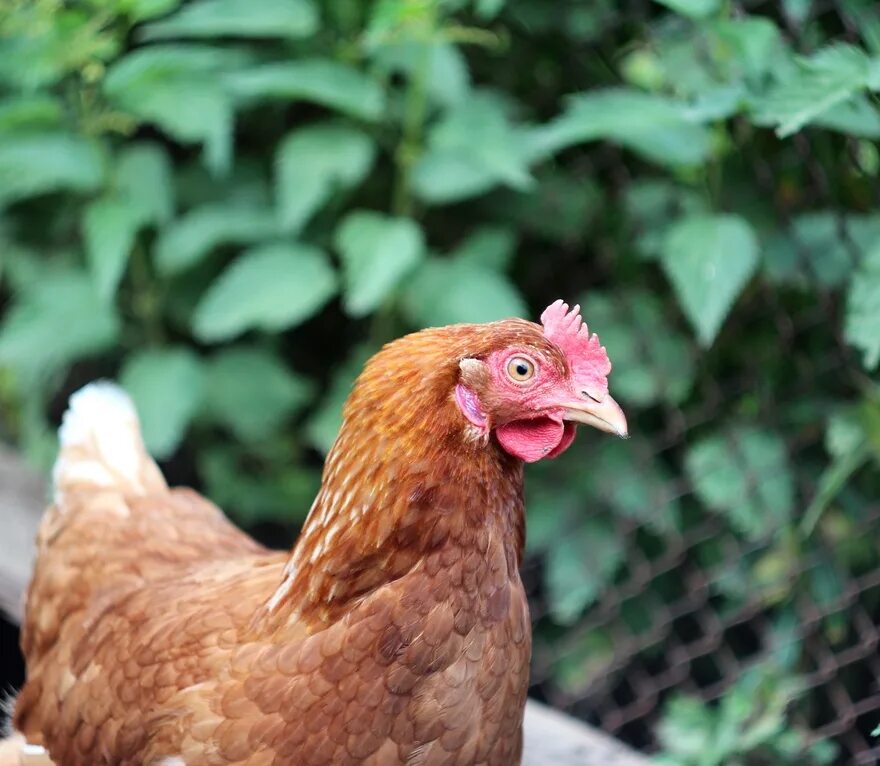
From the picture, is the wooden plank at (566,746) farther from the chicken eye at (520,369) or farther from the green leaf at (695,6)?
the green leaf at (695,6)

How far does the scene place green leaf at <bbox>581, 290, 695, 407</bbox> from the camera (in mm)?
2764

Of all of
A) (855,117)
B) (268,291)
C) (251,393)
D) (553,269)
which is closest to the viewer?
(855,117)

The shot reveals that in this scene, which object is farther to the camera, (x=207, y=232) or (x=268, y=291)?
(x=207, y=232)

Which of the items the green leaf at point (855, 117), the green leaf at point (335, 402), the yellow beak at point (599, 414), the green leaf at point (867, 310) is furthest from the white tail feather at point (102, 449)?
the green leaf at point (855, 117)

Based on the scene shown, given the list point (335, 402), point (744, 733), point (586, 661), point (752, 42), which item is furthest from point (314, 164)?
point (744, 733)

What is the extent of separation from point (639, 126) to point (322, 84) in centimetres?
82

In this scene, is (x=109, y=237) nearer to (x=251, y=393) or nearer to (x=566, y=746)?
(x=251, y=393)

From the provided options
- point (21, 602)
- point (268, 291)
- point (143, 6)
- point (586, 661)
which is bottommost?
point (586, 661)

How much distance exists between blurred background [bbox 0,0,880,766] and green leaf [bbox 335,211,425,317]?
0.01 m

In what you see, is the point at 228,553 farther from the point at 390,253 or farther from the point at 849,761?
the point at 849,761

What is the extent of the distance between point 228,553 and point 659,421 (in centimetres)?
131

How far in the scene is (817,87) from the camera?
1.98 metres

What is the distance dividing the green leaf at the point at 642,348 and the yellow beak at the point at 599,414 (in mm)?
1243

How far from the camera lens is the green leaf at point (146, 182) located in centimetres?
294
